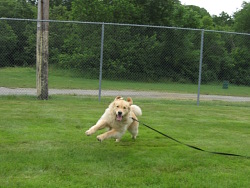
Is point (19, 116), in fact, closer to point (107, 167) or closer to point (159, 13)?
point (107, 167)

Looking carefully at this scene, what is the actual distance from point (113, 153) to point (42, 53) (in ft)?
22.2

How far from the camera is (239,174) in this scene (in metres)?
4.48

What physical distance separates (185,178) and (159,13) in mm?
26356

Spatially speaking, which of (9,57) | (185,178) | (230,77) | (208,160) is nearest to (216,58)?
(230,77)

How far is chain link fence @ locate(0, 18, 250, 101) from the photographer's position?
461 inches

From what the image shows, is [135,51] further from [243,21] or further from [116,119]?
[243,21]

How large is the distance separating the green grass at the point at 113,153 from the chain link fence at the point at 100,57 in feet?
10.5

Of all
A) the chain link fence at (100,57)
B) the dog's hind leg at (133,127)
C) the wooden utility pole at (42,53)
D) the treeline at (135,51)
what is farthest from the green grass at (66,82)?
the dog's hind leg at (133,127)

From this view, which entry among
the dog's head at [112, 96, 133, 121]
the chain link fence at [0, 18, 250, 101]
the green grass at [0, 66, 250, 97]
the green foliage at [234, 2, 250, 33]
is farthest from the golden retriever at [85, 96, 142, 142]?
the green foliage at [234, 2, 250, 33]

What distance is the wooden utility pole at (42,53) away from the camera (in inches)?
438

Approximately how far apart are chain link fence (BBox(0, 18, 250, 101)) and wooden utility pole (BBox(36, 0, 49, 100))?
0.67m

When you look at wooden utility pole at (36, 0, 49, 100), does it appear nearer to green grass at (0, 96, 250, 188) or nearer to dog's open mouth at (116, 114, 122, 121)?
green grass at (0, 96, 250, 188)

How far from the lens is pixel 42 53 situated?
11.2 metres

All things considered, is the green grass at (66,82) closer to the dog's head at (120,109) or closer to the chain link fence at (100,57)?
the chain link fence at (100,57)
